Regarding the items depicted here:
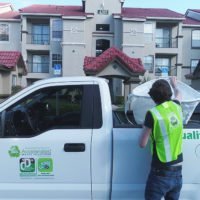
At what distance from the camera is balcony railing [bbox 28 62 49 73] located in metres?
38.2

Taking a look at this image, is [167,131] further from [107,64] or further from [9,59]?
[9,59]

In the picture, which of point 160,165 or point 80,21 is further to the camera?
point 80,21

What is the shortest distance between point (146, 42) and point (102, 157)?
35440 millimetres

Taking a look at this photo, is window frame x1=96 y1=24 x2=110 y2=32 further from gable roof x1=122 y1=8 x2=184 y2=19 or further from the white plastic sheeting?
the white plastic sheeting

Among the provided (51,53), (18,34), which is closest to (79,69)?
(51,53)

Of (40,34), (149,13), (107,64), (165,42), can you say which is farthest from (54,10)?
(107,64)

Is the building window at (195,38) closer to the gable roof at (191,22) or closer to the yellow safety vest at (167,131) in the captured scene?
the gable roof at (191,22)

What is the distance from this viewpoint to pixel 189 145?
4125mm

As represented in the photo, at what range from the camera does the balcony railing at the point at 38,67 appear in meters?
38.2

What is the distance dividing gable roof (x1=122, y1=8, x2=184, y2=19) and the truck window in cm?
3317

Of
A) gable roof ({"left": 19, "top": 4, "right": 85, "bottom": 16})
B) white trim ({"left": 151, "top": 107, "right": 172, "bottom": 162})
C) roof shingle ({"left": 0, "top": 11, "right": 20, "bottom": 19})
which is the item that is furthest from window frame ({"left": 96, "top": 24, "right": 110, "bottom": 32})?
white trim ({"left": 151, "top": 107, "right": 172, "bottom": 162})

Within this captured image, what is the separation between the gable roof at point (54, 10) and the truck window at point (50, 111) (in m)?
33.0

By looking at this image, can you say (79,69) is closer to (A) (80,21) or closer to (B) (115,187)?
(A) (80,21)

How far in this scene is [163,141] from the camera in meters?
3.70
